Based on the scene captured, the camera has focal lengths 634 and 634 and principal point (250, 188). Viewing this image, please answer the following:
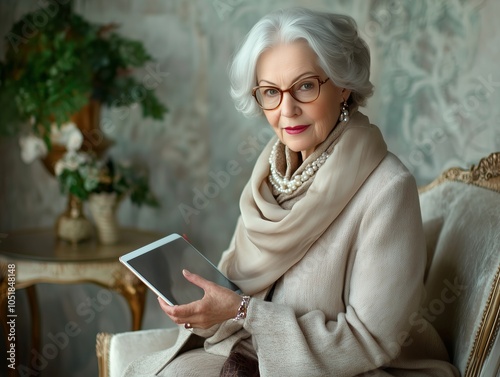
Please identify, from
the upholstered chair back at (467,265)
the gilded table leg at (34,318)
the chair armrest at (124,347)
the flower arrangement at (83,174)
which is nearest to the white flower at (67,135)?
the flower arrangement at (83,174)

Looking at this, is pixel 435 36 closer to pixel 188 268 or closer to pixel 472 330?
pixel 472 330

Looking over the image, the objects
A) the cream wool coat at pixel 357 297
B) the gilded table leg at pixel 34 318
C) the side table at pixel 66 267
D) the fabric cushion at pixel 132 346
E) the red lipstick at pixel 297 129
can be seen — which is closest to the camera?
the cream wool coat at pixel 357 297

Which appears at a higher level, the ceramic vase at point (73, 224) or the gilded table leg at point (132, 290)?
the ceramic vase at point (73, 224)

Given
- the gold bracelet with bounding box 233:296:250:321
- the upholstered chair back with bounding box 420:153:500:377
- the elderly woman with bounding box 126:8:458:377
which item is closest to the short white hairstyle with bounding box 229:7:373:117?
the elderly woman with bounding box 126:8:458:377

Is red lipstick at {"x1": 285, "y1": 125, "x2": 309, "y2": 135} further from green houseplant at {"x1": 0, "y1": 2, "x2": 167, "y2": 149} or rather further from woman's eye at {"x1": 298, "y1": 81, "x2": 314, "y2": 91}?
green houseplant at {"x1": 0, "y1": 2, "x2": 167, "y2": 149}

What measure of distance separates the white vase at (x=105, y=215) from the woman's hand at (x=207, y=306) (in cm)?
126

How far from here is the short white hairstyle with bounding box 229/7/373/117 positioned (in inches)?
59.1

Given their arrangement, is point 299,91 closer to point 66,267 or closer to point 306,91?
point 306,91

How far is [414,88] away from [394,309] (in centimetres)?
125

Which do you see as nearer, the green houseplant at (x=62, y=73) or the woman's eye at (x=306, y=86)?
the woman's eye at (x=306, y=86)

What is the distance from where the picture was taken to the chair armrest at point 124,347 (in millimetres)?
1851

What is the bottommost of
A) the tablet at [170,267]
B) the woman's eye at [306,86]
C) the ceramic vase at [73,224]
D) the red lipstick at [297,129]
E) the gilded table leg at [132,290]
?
the gilded table leg at [132,290]

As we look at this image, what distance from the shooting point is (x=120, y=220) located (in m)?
3.21

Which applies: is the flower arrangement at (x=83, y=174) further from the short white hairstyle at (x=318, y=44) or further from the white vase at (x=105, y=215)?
the short white hairstyle at (x=318, y=44)
